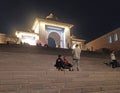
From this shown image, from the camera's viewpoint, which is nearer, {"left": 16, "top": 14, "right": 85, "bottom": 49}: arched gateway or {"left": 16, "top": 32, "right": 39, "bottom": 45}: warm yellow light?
{"left": 16, "top": 32, "right": 39, "bottom": 45}: warm yellow light

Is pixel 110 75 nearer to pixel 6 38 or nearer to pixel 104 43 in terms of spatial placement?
pixel 6 38

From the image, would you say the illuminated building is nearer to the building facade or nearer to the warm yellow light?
the warm yellow light

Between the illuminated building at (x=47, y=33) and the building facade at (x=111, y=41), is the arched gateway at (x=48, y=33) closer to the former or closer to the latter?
the illuminated building at (x=47, y=33)

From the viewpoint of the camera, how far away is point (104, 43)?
45750mm

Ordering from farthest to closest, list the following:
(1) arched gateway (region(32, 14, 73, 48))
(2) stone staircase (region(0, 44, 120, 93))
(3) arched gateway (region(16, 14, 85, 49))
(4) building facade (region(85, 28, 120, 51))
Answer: (4) building facade (region(85, 28, 120, 51))
(1) arched gateway (region(32, 14, 73, 48))
(3) arched gateway (region(16, 14, 85, 49))
(2) stone staircase (region(0, 44, 120, 93))

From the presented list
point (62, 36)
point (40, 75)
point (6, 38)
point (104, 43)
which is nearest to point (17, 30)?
point (6, 38)

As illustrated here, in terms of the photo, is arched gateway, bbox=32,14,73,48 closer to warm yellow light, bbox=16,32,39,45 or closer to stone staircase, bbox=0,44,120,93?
warm yellow light, bbox=16,32,39,45

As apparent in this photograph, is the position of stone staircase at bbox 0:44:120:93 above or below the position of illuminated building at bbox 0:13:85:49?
below

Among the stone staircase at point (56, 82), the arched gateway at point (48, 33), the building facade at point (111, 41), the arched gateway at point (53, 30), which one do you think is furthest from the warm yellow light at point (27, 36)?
the stone staircase at point (56, 82)

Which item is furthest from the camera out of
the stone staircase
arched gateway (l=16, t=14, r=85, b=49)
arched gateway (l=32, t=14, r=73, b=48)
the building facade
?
the building facade

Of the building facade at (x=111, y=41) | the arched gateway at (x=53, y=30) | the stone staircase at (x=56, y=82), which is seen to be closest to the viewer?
→ the stone staircase at (x=56, y=82)

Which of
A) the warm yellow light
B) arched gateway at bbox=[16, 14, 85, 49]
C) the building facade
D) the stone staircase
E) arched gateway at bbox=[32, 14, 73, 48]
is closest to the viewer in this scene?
the stone staircase

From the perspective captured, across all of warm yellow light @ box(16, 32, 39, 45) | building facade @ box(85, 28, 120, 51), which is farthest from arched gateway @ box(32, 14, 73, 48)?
building facade @ box(85, 28, 120, 51)

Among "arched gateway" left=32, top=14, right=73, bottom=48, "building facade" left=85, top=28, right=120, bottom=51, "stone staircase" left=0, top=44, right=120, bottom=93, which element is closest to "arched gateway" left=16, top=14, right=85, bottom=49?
"arched gateway" left=32, top=14, right=73, bottom=48
